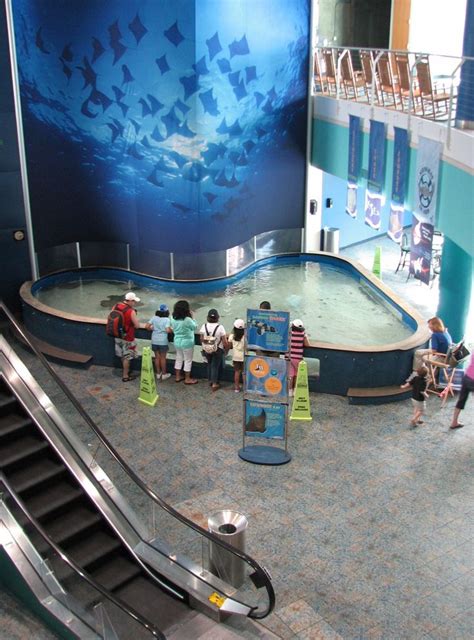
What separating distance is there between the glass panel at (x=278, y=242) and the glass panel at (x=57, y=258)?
15.6 feet

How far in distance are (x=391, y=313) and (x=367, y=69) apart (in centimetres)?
522

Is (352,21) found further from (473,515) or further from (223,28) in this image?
(473,515)

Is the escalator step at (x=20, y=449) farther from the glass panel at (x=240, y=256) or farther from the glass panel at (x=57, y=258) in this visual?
the glass panel at (x=240, y=256)

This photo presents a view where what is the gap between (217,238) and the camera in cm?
1819

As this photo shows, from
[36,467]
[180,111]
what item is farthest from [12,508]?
[180,111]

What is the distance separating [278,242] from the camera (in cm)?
1998

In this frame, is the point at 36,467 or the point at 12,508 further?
the point at 36,467

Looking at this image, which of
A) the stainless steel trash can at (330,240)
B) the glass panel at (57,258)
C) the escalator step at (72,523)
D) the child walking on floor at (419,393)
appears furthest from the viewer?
the stainless steel trash can at (330,240)

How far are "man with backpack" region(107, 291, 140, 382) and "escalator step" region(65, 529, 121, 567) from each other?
479cm

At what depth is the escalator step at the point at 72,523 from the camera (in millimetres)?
8125

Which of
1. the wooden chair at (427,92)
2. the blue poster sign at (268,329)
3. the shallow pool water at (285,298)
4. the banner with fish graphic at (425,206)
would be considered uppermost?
the wooden chair at (427,92)

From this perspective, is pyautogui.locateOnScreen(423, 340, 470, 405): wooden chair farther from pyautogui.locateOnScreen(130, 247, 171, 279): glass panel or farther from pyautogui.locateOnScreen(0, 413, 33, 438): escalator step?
pyautogui.locateOnScreen(130, 247, 171, 279): glass panel

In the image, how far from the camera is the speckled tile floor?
7660 mm

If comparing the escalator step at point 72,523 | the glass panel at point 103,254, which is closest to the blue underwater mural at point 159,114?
the glass panel at point 103,254
